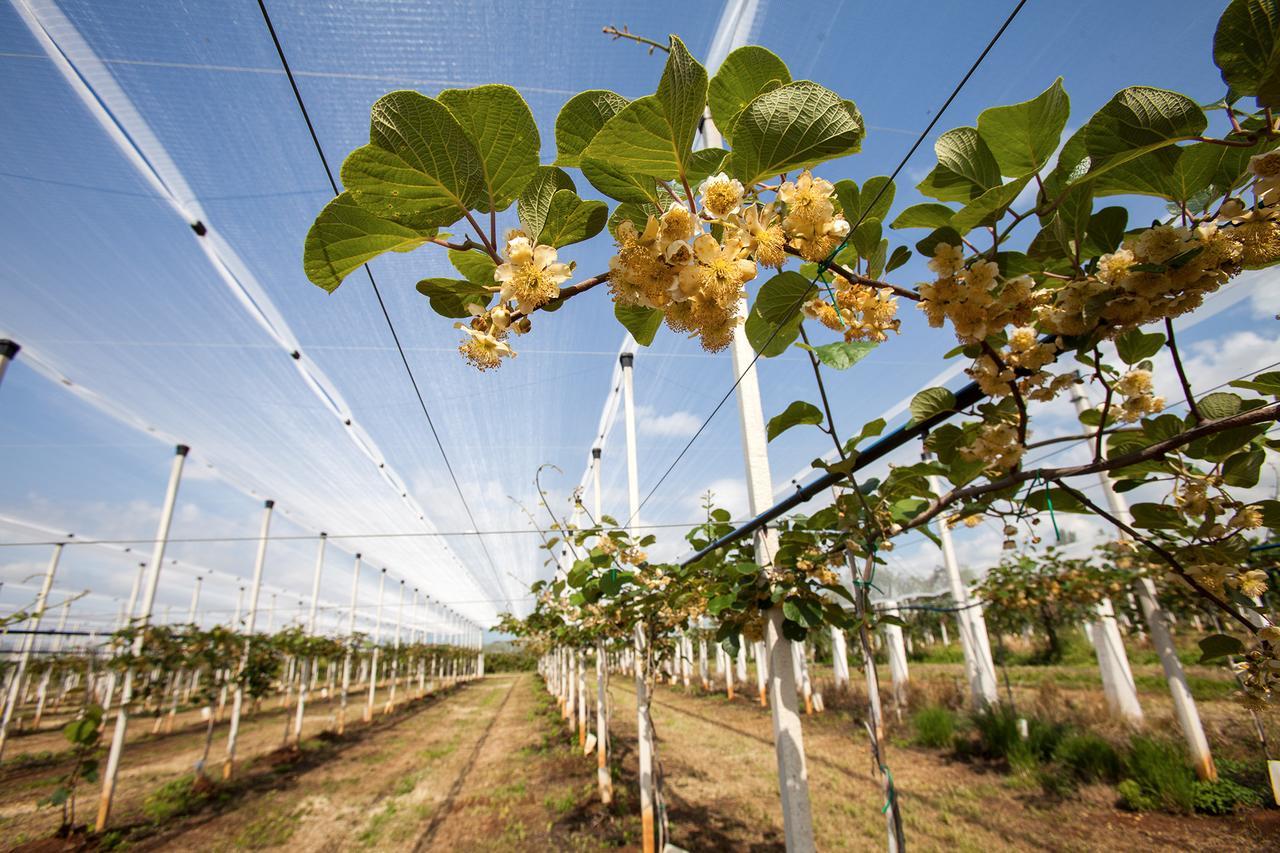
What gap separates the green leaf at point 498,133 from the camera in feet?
1.68

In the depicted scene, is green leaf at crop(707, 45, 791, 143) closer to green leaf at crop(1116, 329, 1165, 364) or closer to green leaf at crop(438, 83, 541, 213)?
green leaf at crop(438, 83, 541, 213)

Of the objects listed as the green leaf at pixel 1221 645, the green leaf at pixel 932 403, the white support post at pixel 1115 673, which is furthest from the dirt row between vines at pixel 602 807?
the green leaf at pixel 932 403

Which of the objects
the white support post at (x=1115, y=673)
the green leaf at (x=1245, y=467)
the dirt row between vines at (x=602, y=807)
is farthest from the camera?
the white support post at (x=1115, y=673)

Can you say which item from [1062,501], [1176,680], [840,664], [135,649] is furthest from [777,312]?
[840,664]

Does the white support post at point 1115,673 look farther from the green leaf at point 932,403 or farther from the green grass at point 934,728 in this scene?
the green leaf at point 932,403

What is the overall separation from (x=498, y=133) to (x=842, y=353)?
510 mm

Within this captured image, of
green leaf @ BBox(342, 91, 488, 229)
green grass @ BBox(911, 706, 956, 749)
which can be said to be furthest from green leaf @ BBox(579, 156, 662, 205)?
green grass @ BBox(911, 706, 956, 749)

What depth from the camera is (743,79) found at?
578 millimetres

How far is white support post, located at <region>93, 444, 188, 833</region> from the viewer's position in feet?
17.3

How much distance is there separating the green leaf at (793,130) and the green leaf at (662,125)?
0.05 m

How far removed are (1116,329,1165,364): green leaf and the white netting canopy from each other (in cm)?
34

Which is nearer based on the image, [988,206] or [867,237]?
[988,206]

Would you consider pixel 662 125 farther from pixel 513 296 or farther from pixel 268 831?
pixel 268 831

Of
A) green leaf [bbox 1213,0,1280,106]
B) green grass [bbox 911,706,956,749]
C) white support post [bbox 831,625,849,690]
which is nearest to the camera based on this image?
green leaf [bbox 1213,0,1280,106]
